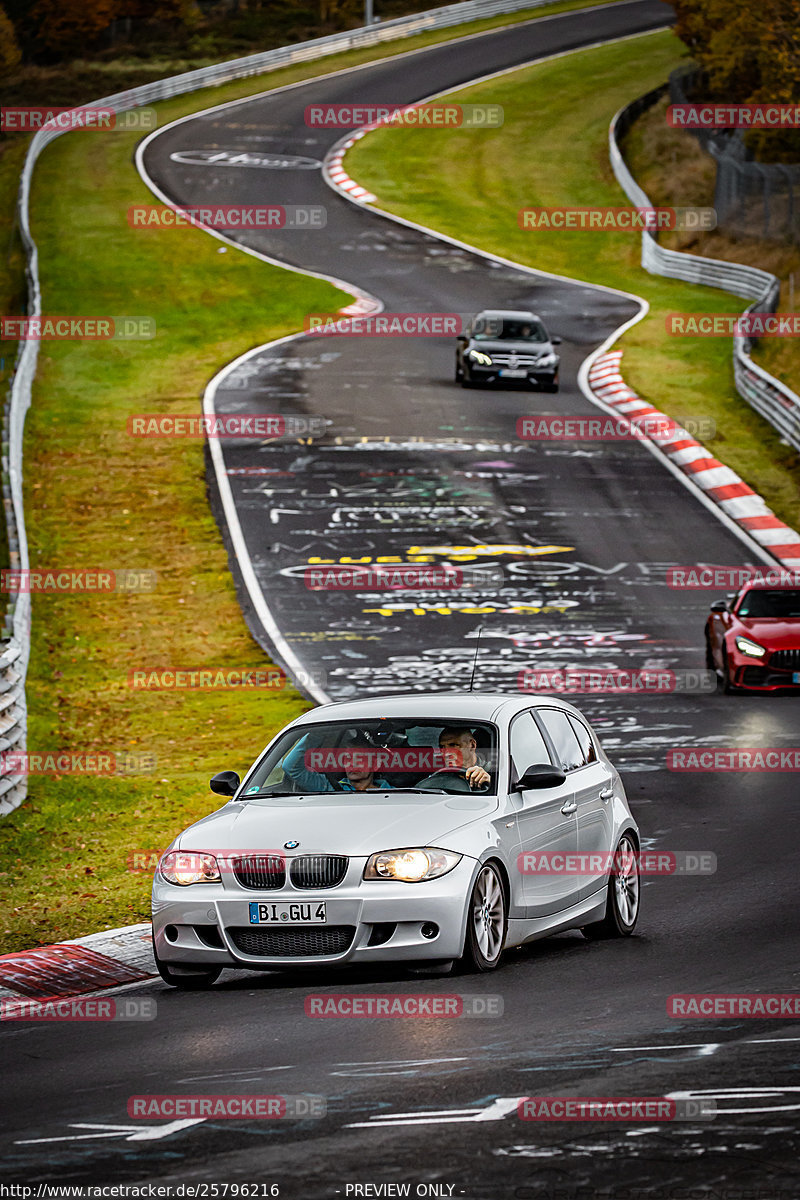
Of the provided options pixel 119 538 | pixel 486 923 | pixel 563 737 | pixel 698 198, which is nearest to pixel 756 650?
pixel 563 737

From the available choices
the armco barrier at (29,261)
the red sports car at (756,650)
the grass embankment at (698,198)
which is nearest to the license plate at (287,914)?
the armco barrier at (29,261)

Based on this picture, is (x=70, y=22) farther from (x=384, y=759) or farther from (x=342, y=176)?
(x=384, y=759)

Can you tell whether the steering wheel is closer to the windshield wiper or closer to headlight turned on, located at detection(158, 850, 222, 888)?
the windshield wiper

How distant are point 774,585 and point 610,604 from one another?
3741 mm

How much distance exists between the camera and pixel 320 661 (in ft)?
75.7

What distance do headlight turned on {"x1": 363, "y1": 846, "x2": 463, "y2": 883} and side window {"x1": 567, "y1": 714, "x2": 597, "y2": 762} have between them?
242cm

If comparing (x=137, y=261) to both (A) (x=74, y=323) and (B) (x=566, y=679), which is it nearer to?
(A) (x=74, y=323)

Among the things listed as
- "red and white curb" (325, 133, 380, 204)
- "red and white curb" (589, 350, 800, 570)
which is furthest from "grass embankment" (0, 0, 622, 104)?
"red and white curb" (589, 350, 800, 570)

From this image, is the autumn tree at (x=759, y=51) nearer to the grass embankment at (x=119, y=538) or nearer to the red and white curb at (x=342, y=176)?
the red and white curb at (x=342, y=176)

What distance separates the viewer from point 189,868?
9.71 m

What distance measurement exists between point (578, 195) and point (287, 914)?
56394mm

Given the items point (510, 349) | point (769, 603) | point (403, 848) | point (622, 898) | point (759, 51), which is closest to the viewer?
point (403, 848)

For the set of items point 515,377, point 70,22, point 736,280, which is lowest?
point 736,280

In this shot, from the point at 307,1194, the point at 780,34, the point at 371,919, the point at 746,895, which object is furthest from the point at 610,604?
the point at 780,34
